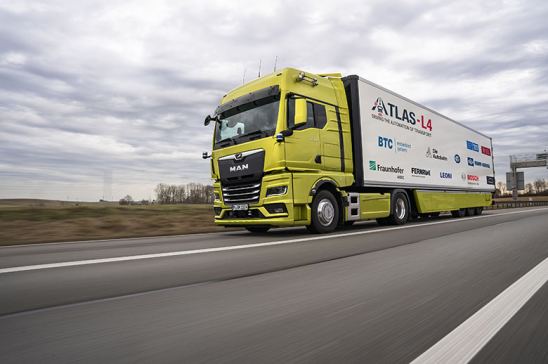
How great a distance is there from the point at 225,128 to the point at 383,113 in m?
4.66

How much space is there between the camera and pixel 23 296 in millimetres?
2656

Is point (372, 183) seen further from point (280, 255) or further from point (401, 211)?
point (280, 255)

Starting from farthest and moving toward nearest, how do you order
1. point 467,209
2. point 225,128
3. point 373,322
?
point 467,209, point 225,128, point 373,322

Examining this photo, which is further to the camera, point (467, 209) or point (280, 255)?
point (467, 209)

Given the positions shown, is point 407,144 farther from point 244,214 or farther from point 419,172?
point 244,214

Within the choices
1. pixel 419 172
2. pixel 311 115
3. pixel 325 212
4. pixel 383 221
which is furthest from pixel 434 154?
pixel 311 115

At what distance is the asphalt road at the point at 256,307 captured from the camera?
1.68 m

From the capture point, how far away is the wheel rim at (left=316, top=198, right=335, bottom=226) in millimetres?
8078

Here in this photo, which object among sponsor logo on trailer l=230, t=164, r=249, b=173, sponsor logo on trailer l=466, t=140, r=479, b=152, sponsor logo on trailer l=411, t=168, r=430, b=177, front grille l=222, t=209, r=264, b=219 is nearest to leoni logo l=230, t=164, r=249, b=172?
sponsor logo on trailer l=230, t=164, r=249, b=173

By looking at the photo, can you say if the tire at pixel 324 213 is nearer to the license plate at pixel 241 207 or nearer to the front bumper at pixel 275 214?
the front bumper at pixel 275 214

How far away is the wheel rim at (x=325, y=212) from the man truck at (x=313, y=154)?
22mm

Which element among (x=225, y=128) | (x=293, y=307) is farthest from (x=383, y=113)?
(x=293, y=307)

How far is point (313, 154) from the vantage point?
7980 millimetres

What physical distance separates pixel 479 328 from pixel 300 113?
19.1 ft
